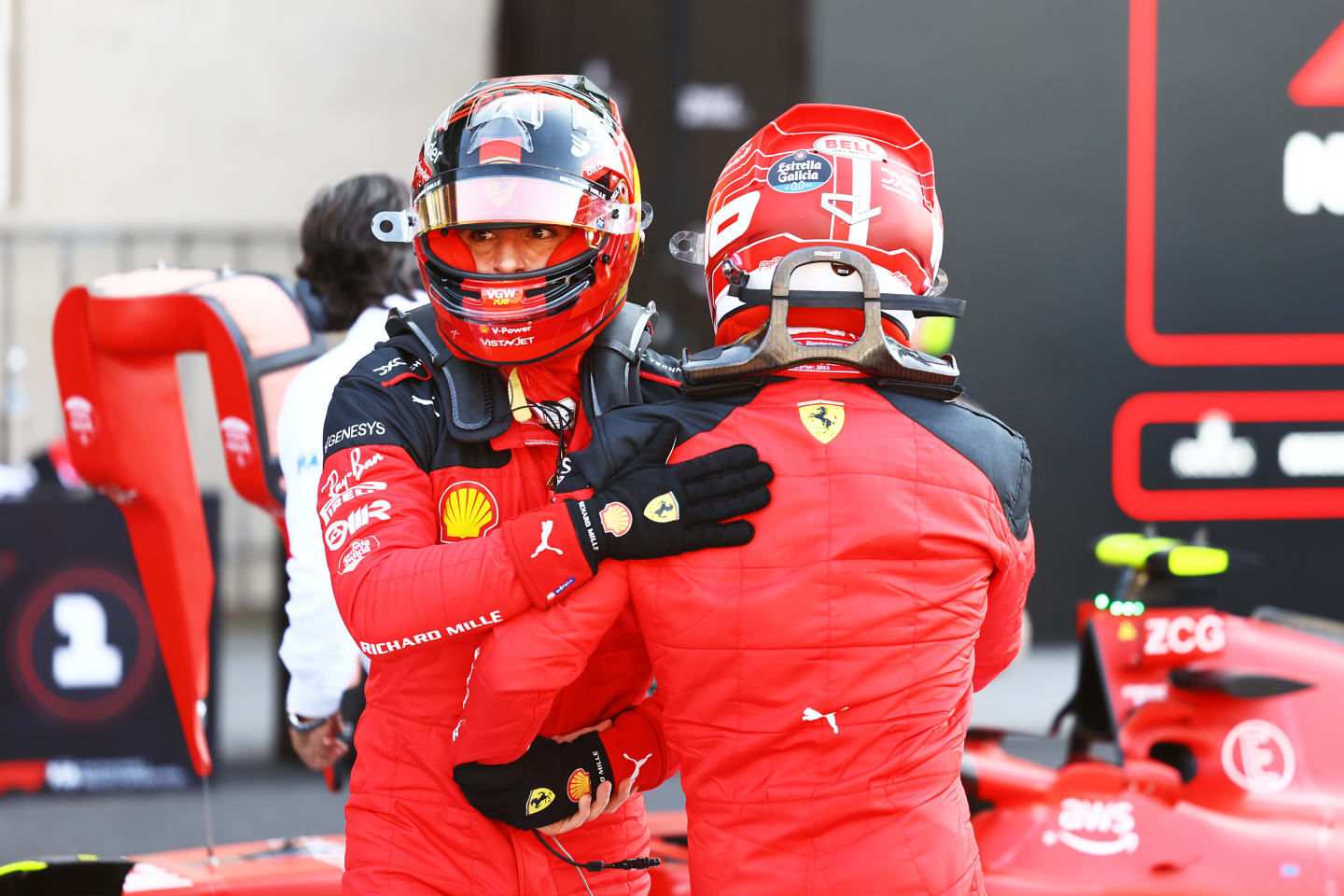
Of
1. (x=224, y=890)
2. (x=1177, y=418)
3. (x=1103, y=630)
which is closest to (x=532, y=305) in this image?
(x=224, y=890)

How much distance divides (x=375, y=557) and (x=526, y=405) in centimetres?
27

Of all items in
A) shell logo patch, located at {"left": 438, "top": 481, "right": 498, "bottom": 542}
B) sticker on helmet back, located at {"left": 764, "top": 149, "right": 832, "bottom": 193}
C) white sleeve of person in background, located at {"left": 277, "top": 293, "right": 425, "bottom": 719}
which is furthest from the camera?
white sleeve of person in background, located at {"left": 277, "top": 293, "right": 425, "bottom": 719}

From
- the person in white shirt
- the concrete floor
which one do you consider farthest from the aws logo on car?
the person in white shirt

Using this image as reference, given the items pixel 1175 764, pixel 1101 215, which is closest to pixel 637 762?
pixel 1175 764

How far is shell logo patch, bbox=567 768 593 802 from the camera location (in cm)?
140

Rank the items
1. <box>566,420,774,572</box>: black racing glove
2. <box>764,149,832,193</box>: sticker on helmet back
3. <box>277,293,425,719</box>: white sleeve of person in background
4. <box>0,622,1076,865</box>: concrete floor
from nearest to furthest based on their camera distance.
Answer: <box>566,420,774,572</box>: black racing glove < <box>764,149,832,193</box>: sticker on helmet back < <box>277,293,425,719</box>: white sleeve of person in background < <box>0,622,1076,865</box>: concrete floor

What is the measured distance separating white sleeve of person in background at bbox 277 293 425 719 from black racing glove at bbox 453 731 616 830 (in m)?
0.85

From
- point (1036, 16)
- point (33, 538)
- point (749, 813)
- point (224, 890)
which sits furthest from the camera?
point (1036, 16)

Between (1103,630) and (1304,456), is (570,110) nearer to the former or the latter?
(1103,630)

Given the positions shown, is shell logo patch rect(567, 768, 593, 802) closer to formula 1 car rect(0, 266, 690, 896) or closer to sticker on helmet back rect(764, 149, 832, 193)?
sticker on helmet back rect(764, 149, 832, 193)

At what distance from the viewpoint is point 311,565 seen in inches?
87.7

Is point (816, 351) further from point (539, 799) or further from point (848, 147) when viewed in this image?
point (539, 799)

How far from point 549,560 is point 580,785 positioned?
0.31m

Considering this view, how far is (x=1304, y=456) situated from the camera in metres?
5.28
